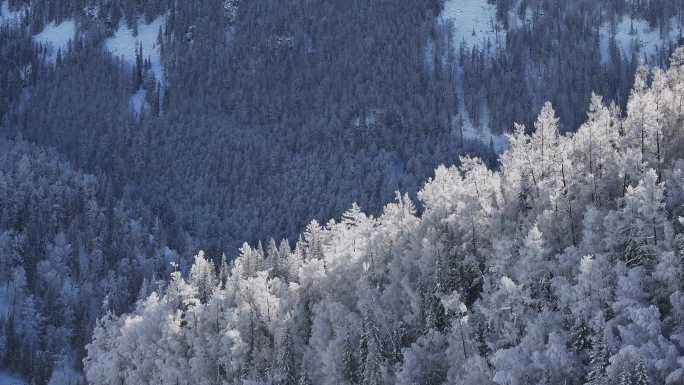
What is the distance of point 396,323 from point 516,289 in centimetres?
1754

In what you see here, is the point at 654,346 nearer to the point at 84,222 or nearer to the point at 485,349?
the point at 485,349

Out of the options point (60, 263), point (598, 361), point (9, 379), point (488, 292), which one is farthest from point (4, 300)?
point (598, 361)

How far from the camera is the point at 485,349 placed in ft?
197

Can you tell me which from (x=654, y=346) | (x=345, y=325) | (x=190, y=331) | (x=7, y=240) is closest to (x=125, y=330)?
(x=190, y=331)

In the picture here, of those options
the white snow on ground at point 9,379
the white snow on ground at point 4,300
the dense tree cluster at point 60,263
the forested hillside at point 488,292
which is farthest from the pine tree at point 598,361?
the white snow on ground at point 4,300

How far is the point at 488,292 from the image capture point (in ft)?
203

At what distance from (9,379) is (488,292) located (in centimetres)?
11721

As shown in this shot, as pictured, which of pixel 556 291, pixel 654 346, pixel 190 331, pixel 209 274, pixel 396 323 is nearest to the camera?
pixel 654 346

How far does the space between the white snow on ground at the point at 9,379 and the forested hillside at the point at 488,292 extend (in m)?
48.8

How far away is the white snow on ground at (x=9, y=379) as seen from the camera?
140750 mm

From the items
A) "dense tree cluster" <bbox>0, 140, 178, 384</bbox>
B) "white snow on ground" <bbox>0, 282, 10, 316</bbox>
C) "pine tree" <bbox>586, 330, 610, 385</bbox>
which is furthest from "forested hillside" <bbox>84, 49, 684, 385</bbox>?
"white snow on ground" <bbox>0, 282, 10, 316</bbox>

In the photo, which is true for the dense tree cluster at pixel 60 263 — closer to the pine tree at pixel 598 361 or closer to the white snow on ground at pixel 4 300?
the white snow on ground at pixel 4 300

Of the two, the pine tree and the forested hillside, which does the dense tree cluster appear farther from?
the pine tree

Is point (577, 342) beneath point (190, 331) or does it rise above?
above
